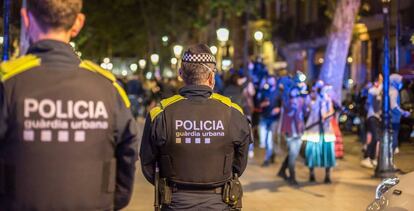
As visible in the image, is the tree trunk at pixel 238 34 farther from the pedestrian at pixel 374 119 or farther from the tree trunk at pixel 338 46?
the pedestrian at pixel 374 119

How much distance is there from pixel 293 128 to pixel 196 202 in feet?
29.0

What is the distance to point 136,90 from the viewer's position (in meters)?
30.5

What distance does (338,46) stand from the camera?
69.5ft

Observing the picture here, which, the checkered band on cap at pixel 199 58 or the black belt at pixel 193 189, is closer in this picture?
the black belt at pixel 193 189

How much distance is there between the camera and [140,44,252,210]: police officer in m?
4.48

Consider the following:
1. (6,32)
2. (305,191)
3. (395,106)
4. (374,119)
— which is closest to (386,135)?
(395,106)

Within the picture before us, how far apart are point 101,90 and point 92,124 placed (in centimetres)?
15

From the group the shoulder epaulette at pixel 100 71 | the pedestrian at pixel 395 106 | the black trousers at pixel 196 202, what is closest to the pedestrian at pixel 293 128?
the pedestrian at pixel 395 106

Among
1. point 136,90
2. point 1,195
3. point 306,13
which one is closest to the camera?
point 1,195

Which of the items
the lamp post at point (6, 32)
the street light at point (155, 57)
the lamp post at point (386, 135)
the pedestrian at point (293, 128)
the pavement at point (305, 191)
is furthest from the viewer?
the street light at point (155, 57)

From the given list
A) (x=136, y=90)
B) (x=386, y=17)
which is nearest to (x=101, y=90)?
(x=386, y=17)

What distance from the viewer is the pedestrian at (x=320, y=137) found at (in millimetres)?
12727

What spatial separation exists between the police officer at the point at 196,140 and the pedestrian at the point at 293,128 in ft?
26.9

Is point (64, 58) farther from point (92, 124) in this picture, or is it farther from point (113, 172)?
point (113, 172)
